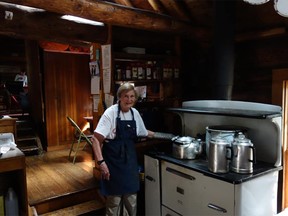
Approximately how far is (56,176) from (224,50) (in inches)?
106

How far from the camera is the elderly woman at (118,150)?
212 cm

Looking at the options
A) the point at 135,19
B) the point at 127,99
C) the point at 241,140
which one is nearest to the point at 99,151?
the point at 127,99

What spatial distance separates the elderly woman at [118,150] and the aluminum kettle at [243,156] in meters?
0.87

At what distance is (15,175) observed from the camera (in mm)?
1571

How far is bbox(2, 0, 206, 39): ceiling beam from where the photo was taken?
2.04 metres

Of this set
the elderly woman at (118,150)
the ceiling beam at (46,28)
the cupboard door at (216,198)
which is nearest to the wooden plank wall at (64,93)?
the ceiling beam at (46,28)

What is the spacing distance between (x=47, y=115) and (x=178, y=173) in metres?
3.63

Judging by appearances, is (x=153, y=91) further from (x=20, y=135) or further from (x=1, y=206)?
(x=20, y=135)

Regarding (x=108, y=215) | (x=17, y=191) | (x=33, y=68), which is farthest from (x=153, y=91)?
(x=33, y=68)

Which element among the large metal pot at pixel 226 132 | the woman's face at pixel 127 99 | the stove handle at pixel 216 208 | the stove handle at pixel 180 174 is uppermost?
the woman's face at pixel 127 99

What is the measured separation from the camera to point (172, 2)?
3084 mm

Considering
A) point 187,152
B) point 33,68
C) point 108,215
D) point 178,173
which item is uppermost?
point 33,68

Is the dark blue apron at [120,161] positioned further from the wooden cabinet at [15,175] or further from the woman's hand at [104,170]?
the wooden cabinet at [15,175]

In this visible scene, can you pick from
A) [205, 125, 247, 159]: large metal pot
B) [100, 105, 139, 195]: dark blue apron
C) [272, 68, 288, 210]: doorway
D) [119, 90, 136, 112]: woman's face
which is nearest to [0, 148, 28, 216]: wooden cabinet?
[100, 105, 139, 195]: dark blue apron
